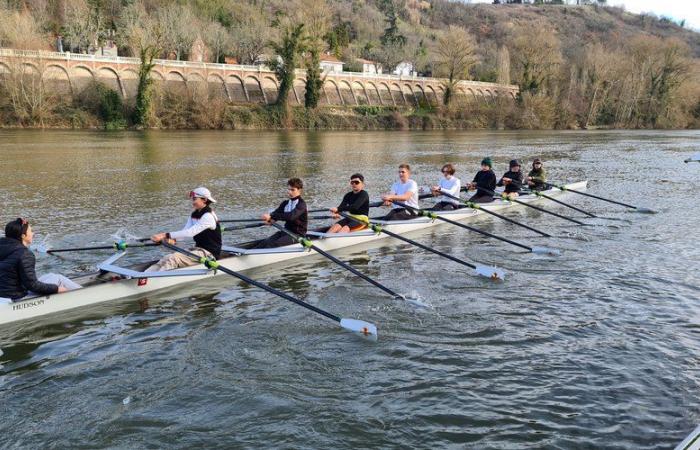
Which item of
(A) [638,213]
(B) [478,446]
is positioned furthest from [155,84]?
(B) [478,446]

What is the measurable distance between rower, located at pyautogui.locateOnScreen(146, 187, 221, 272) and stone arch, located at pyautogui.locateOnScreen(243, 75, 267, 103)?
62.4 metres

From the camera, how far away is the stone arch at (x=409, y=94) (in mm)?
87500

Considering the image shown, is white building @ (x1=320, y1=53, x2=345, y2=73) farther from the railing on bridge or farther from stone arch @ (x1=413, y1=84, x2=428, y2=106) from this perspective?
stone arch @ (x1=413, y1=84, x2=428, y2=106)

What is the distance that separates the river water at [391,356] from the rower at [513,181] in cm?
327

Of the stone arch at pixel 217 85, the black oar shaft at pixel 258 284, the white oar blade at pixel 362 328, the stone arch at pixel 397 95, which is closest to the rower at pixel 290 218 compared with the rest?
the black oar shaft at pixel 258 284

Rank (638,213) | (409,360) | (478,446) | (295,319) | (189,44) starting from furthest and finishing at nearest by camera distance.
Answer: (189,44) < (638,213) < (295,319) < (409,360) < (478,446)

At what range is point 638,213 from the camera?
17.8 m

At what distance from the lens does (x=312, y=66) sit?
225 feet

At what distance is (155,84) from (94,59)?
820 cm

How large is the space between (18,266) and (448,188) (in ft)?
36.1

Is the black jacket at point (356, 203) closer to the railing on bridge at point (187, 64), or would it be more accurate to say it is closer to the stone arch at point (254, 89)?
the railing on bridge at point (187, 64)

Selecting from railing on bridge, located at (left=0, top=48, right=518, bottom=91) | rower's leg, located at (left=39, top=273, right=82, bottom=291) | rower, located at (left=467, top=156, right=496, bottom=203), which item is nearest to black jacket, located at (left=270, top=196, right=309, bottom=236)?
rower's leg, located at (left=39, top=273, right=82, bottom=291)

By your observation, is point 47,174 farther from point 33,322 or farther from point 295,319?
point 295,319

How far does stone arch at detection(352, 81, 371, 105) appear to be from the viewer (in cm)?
8137
